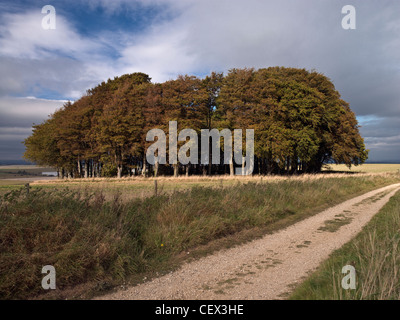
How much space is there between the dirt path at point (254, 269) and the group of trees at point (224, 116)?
2897 cm

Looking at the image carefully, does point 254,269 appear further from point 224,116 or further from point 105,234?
point 224,116

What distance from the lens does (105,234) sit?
21.2 ft

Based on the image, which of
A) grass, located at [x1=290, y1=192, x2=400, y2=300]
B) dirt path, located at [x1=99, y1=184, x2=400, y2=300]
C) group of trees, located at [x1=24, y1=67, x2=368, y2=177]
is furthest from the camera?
group of trees, located at [x1=24, y1=67, x2=368, y2=177]

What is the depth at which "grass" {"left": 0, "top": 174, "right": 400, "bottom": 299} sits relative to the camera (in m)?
5.26

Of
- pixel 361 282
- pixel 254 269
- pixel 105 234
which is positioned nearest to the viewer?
pixel 361 282

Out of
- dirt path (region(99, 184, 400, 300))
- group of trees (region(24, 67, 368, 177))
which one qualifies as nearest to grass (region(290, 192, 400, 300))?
dirt path (region(99, 184, 400, 300))

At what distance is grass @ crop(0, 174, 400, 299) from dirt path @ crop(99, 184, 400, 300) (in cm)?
58

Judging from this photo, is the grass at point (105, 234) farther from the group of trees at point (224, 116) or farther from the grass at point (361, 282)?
the group of trees at point (224, 116)

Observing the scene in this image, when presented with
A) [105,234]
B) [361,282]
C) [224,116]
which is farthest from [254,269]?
[224,116]

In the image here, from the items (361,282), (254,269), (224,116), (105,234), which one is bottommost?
(254,269)

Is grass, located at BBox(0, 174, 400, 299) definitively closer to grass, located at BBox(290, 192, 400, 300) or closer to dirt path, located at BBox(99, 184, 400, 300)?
dirt path, located at BBox(99, 184, 400, 300)

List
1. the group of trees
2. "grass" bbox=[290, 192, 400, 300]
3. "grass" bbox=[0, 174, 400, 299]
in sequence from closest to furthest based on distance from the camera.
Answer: "grass" bbox=[290, 192, 400, 300] < "grass" bbox=[0, 174, 400, 299] < the group of trees

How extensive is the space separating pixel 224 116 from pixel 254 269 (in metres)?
35.8

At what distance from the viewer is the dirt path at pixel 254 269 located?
495cm
